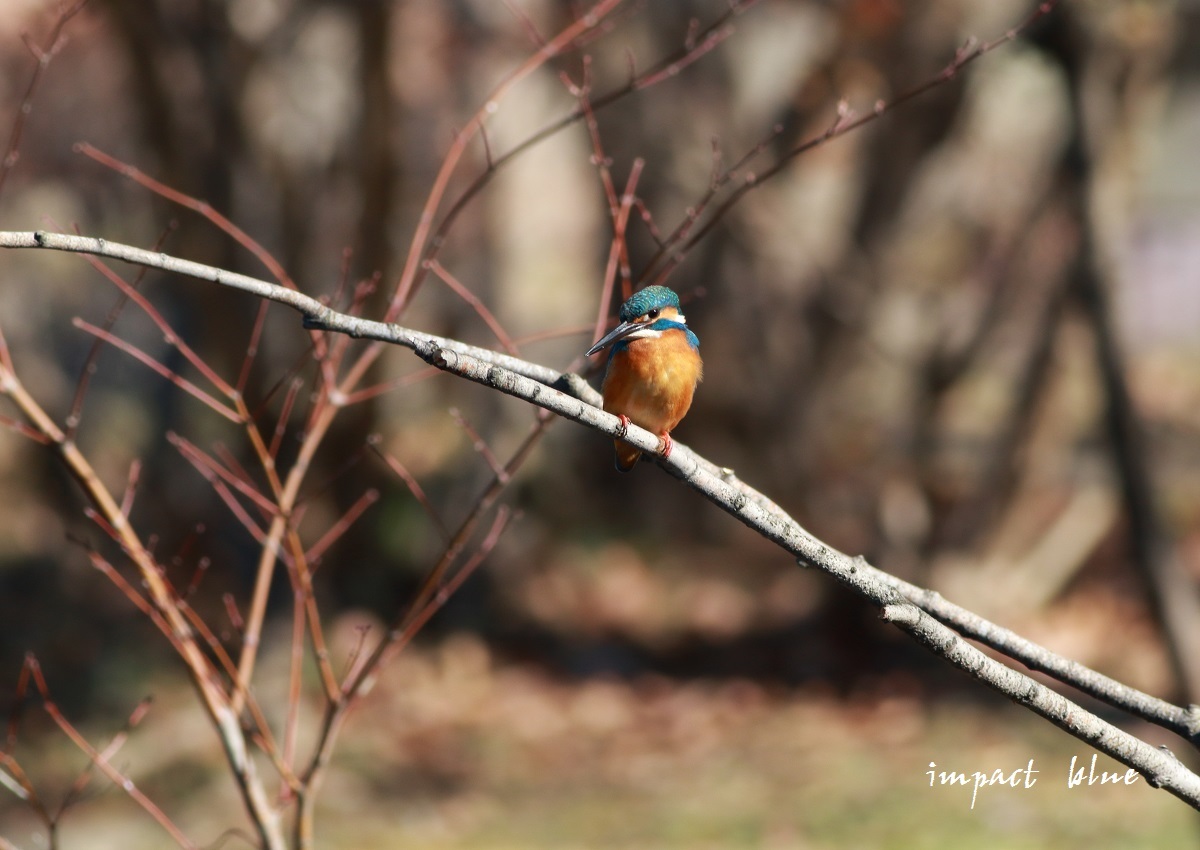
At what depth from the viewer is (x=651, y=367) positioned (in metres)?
2.78

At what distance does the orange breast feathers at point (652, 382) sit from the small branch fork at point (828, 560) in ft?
1.31

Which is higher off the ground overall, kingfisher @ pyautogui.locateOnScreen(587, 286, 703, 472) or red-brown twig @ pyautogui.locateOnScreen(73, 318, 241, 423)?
kingfisher @ pyautogui.locateOnScreen(587, 286, 703, 472)

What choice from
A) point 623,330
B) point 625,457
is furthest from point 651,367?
point 625,457

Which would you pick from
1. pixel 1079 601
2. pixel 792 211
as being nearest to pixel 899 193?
pixel 792 211

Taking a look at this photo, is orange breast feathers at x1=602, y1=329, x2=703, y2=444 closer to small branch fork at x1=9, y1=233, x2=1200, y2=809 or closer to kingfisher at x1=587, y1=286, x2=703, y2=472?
kingfisher at x1=587, y1=286, x2=703, y2=472

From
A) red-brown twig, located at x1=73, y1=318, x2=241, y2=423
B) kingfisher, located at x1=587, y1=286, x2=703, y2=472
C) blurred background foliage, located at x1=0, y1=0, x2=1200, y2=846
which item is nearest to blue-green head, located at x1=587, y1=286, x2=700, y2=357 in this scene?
A: kingfisher, located at x1=587, y1=286, x2=703, y2=472

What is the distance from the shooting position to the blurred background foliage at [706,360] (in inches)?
291

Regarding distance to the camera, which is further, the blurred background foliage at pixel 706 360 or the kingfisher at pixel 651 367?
the blurred background foliage at pixel 706 360

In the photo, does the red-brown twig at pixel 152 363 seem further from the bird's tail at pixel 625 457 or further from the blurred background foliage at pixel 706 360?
the blurred background foliage at pixel 706 360

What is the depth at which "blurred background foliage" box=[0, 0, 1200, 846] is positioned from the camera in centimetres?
738

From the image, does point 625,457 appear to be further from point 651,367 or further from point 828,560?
point 828,560

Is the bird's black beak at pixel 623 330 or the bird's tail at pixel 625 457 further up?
the bird's tail at pixel 625 457

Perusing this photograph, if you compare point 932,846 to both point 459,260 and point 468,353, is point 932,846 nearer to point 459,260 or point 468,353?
point 468,353

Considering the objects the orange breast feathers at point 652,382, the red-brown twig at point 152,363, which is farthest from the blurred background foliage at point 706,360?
the orange breast feathers at point 652,382
